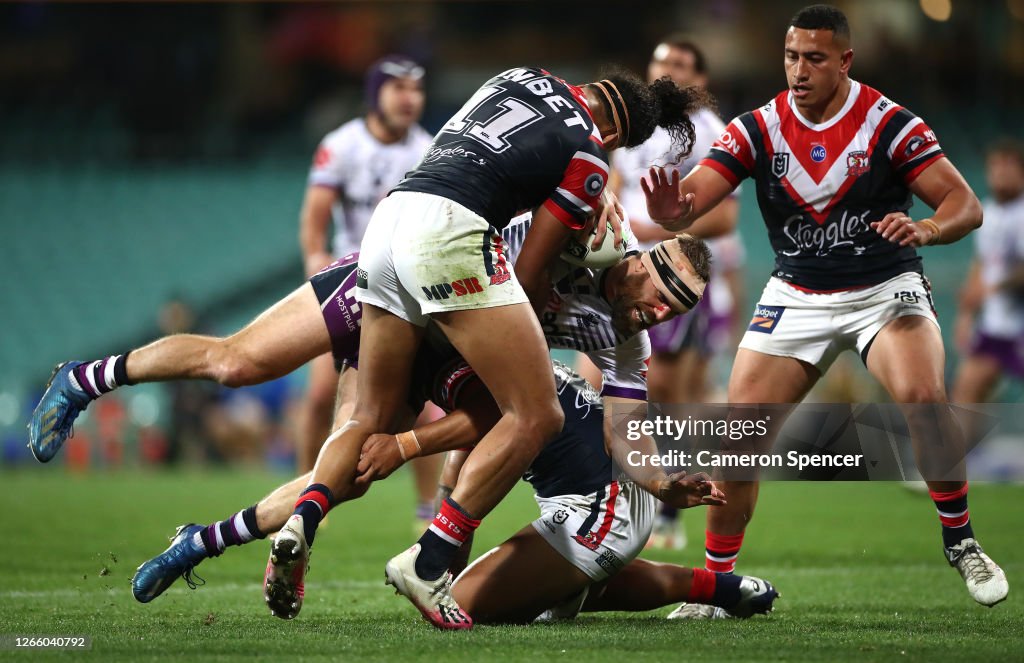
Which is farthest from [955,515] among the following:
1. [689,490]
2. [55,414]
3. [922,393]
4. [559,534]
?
[55,414]

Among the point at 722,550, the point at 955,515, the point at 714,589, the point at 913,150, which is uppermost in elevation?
the point at 913,150

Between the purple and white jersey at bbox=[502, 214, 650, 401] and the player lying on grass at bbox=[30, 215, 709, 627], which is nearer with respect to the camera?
the player lying on grass at bbox=[30, 215, 709, 627]

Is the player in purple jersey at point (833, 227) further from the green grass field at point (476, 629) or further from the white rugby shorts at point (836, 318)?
the green grass field at point (476, 629)

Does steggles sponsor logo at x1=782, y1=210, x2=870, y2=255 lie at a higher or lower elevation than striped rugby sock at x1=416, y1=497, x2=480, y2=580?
higher

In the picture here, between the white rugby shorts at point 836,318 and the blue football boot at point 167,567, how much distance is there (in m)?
2.63

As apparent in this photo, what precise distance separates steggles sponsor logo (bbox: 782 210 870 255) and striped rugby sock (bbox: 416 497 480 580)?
7.11ft

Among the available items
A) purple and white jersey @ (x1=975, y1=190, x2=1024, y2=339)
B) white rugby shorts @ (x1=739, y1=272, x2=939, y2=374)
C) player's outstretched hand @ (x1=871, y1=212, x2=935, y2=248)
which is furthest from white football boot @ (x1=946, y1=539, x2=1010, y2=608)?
purple and white jersey @ (x1=975, y1=190, x2=1024, y2=339)

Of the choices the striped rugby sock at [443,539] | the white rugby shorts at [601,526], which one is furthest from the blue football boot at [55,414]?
the white rugby shorts at [601,526]

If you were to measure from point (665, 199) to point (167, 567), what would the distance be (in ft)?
8.74

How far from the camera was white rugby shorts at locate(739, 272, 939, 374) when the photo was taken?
5.71m

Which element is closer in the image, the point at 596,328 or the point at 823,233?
the point at 596,328

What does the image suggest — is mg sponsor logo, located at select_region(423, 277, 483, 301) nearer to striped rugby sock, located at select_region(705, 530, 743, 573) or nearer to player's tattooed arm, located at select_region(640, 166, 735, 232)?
player's tattooed arm, located at select_region(640, 166, 735, 232)

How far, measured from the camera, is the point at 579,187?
4840 mm

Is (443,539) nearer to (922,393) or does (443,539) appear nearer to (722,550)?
(722,550)
